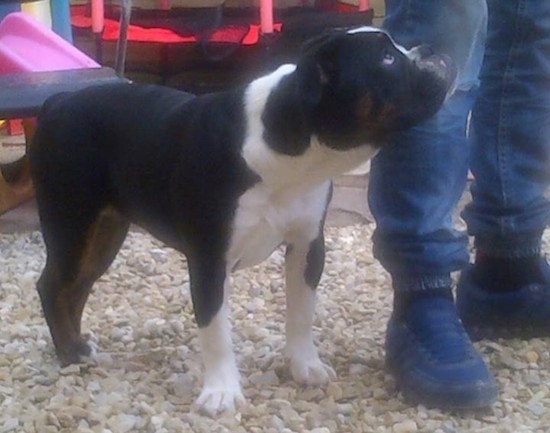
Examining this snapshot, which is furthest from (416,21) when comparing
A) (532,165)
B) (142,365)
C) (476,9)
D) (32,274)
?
(32,274)

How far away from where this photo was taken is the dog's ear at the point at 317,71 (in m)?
1.51

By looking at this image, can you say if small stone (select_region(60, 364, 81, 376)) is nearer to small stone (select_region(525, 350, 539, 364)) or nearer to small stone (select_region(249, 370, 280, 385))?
small stone (select_region(249, 370, 280, 385))

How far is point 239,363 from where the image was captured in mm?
1903

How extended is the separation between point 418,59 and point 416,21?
0.45 ft

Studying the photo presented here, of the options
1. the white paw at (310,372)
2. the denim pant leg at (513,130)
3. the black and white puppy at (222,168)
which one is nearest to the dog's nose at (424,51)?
the black and white puppy at (222,168)

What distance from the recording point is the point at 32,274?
2.45 metres

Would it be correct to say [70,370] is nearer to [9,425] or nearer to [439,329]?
[9,425]

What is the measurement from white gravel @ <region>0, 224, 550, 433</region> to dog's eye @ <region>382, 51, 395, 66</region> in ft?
1.86

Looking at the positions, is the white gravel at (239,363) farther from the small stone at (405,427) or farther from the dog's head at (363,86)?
the dog's head at (363,86)

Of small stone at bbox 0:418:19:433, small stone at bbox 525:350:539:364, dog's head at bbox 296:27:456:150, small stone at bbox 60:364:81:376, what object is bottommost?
small stone at bbox 60:364:81:376

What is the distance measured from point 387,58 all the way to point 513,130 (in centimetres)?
47

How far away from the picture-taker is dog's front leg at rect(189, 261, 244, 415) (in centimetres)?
166

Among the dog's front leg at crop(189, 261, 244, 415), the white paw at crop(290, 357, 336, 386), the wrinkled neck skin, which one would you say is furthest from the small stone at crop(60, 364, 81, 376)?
the wrinkled neck skin

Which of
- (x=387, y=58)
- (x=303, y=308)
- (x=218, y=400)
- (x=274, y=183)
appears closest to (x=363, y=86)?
(x=387, y=58)
